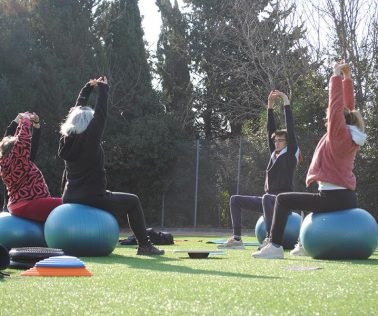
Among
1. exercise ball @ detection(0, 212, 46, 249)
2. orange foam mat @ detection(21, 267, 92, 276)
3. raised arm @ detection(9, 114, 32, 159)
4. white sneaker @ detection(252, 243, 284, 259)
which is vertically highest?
raised arm @ detection(9, 114, 32, 159)

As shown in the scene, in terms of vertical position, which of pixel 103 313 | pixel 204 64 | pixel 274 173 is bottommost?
→ pixel 103 313

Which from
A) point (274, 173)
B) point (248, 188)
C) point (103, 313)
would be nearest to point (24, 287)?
point (103, 313)

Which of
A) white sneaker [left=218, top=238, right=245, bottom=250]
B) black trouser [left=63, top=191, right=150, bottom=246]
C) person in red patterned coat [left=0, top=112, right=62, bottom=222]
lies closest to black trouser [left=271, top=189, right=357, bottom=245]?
black trouser [left=63, top=191, right=150, bottom=246]

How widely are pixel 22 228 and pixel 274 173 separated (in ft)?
11.2

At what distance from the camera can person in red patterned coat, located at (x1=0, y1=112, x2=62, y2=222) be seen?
311 inches

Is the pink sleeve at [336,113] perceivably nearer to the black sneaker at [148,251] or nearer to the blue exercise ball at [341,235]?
the blue exercise ball at [341,235]

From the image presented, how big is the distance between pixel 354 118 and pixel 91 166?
2.93m

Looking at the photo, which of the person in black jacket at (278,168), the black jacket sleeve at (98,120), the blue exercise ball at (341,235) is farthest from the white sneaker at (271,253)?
the black jacket sleeve at (98,120)

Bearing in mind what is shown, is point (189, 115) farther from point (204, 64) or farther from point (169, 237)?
point (169, 237)

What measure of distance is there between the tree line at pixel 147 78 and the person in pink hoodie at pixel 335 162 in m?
11.3

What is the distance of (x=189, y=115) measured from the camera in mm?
26953

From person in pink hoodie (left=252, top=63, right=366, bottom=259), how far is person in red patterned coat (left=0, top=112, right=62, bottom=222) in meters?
2.77

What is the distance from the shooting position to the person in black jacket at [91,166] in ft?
23.3

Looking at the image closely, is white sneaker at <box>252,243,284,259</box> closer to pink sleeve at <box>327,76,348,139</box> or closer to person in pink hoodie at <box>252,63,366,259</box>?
person in pink hoodie at <box>252,63,366,259</box>
